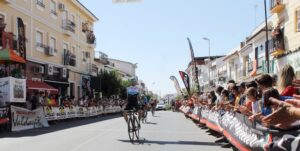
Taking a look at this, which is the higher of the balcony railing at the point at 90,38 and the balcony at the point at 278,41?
the balcony railing at the point at 90,38

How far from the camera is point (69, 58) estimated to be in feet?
133

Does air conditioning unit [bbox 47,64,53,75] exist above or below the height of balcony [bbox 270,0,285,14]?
below

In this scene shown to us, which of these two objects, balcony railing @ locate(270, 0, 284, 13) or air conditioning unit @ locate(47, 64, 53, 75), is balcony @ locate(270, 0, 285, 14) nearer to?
balcony railing @ locate(270, 0, 284, 13)

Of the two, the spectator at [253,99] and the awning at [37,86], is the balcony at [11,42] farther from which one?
the spectator at [253,99]

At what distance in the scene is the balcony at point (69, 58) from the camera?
129 ft

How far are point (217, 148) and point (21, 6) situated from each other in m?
21.5

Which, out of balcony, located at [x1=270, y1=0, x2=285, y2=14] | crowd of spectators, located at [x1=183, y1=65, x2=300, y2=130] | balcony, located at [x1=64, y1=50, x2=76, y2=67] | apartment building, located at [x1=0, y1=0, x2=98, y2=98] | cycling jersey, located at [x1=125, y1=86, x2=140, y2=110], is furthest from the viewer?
balcony, located at [x1=64, y1=50, x2=76, y2=67]

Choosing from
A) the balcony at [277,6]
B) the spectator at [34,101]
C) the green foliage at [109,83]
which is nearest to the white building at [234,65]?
the green foliage at [109,83]

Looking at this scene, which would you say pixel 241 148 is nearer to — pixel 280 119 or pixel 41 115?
pixel 280 119

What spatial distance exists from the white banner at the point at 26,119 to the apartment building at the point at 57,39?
20.4 ft

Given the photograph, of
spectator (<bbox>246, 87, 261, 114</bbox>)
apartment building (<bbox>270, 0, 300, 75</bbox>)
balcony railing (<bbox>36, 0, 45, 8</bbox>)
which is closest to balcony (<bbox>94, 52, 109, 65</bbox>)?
balcony railing (<bbox>36, 0, 45, 8</bbox>)

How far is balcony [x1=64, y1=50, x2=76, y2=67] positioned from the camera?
39.4 metres

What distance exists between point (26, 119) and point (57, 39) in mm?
18235

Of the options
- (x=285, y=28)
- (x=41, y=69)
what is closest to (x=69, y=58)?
(x=41, y=69)
